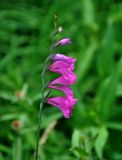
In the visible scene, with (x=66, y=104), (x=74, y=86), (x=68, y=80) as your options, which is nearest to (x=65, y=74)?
(x=68, y=80)

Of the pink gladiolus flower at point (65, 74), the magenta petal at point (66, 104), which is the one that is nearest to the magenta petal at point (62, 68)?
the pink gladiolus flower at point (65, 74)

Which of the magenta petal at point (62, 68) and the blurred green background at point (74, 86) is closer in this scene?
the magenta petal at point (62, 68)

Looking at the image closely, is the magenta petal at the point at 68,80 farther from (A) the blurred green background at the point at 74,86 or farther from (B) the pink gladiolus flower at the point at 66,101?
(A) the blurred green background at the point at 74,86

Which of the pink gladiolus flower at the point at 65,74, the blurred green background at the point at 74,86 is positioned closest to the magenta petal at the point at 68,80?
the pink gladiolus flower at the point at 65,74

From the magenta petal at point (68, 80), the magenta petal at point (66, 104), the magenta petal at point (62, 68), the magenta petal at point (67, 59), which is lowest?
the magenta petal at point (66, 104)

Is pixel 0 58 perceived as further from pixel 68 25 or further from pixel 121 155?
pixel 121 155

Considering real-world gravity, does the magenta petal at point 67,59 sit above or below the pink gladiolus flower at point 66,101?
above

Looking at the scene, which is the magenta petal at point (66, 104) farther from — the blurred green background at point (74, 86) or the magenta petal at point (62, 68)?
the blurred green background at point (74, 86)

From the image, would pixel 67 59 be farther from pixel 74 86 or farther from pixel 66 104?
pixel 74 86

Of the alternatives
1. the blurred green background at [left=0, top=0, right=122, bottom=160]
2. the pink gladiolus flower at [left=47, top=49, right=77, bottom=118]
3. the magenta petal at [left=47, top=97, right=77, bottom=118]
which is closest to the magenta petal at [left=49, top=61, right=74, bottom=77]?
the pink gladiolus flower at [left=47, top=49, right=77, bottom=118]

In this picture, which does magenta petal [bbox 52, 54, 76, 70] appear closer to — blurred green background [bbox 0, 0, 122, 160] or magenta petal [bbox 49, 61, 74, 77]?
magenta petal [bbox 49, 61, 74, 77]
